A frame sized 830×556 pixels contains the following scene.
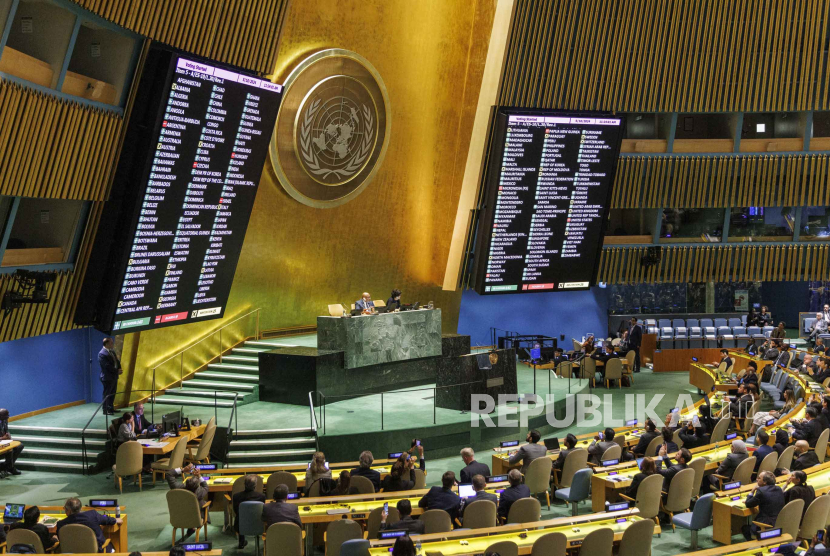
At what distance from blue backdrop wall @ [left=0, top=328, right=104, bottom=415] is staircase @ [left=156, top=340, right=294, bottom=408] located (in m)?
1.55

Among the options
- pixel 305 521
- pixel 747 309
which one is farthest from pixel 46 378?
pixel 747 309

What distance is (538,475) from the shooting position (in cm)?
1172

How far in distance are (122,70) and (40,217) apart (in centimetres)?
258

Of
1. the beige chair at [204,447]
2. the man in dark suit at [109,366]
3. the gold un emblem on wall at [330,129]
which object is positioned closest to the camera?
the beige chair at [204,447]

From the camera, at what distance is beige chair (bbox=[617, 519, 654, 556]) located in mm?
8422

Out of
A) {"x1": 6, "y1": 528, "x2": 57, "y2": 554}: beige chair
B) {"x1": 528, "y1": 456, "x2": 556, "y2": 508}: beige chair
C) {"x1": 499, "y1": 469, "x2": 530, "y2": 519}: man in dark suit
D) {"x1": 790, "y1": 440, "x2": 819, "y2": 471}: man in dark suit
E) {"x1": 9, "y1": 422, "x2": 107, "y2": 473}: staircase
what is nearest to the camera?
{"x1": 6, "y1": 528, "x2": 57, "y2": 554}: beige chair

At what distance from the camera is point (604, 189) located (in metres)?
19.0

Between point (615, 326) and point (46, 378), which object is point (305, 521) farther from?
point (615, 326)

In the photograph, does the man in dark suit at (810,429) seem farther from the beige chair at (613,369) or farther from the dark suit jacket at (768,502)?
the beige chair at (613,369)

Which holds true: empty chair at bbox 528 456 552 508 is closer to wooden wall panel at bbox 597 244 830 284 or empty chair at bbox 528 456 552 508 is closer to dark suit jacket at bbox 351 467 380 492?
dark suit jacket at bbox 351 467 380 492

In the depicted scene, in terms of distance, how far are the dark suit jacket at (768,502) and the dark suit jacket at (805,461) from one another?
1.59 meters

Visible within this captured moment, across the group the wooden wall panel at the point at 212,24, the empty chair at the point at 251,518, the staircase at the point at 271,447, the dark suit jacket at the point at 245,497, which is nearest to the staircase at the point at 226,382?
the staircase at the point at 271,447

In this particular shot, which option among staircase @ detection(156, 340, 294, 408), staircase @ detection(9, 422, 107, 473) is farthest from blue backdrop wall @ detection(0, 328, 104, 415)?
staircase @ detection(156, 340, 294, 408)

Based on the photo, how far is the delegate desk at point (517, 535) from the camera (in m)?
8.12
